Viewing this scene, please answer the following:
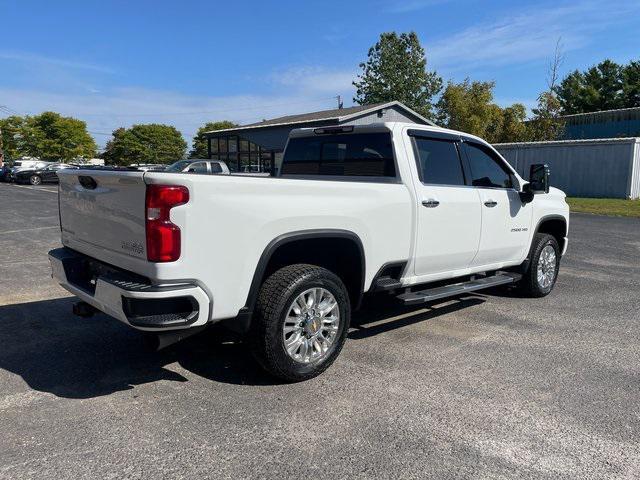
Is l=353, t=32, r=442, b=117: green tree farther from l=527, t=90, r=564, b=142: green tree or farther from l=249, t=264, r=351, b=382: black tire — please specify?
l=249, t=264, r=351, b=382: black tire

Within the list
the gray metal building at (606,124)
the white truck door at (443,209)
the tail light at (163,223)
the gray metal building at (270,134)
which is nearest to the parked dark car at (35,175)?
the gray metal building at (270,134)

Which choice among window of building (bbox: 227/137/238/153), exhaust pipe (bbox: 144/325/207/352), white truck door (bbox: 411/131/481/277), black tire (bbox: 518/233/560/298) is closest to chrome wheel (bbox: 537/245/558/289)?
black tire (bbox: 518/233/560/298)

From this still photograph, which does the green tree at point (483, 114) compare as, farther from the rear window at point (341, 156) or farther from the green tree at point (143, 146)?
the green tree at point (143, 146)

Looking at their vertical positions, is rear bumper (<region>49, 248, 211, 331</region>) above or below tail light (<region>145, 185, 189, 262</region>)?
below

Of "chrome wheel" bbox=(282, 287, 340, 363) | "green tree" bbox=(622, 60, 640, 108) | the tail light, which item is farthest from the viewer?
"green tree" bbox=(622, 60, 640, 108)

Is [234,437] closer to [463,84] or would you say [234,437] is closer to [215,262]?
[215,262]

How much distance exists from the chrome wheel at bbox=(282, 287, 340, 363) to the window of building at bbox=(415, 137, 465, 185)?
1537mm

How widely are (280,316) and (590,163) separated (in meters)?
26.2

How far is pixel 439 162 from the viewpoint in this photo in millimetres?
5012

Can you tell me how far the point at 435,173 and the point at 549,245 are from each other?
2.44 m

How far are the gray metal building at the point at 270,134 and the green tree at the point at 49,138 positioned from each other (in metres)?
49.3

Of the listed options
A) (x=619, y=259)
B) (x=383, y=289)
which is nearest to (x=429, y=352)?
(x=383, y=289)

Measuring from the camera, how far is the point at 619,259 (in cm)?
931

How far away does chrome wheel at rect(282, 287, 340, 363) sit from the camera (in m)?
3.76
